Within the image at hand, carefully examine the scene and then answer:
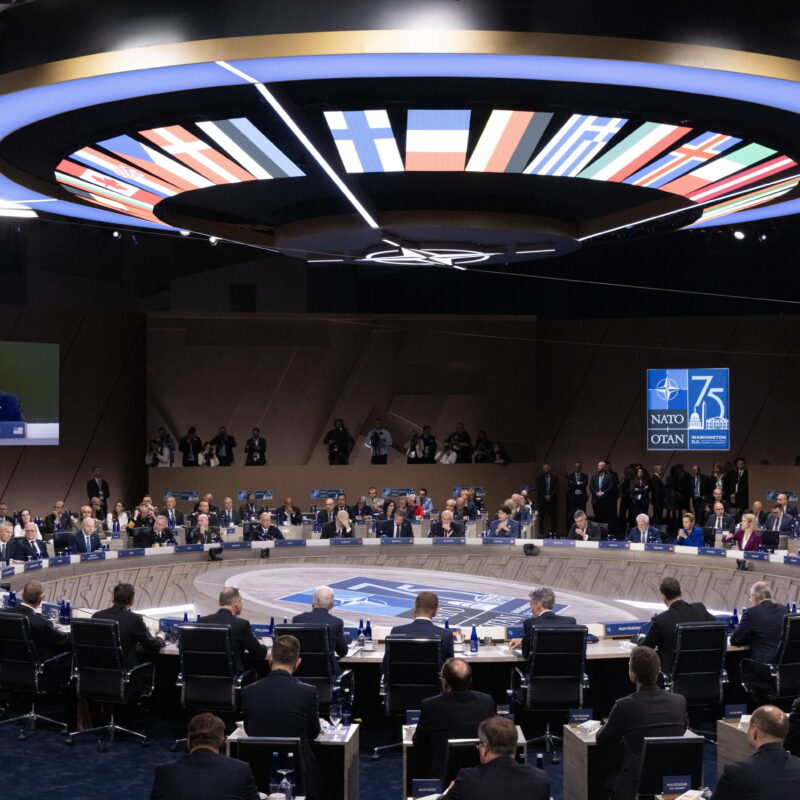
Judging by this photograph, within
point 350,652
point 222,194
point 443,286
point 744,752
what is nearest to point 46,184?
point 222,194

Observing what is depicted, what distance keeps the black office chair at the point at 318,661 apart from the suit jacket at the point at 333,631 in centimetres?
3

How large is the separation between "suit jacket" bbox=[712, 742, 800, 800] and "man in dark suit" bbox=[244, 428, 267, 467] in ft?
55.5

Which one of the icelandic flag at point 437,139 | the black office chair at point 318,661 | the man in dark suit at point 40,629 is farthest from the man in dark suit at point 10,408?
the black office chair at point 318,661

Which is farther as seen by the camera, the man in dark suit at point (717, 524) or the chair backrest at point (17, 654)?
the man in dark suit at point (717, 524)

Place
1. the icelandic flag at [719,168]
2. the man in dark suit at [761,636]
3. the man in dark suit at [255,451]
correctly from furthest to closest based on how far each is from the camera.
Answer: the man in dark suit at [255,451] < the icelandic flag at [719,168] < the man in dark suit at [761,636]

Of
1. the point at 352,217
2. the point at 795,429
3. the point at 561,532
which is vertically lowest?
the point at 561,532

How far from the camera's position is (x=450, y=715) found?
5297 millimetres

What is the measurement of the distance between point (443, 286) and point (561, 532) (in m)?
6.29

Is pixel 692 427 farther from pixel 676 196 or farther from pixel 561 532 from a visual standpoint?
pixel 676 196

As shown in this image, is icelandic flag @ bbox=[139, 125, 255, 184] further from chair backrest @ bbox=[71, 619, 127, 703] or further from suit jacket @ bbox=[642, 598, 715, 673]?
suit jacket @ bbox=[642, 598, 715, 673]

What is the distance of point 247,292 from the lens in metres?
22.5

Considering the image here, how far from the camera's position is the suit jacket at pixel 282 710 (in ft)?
17.7

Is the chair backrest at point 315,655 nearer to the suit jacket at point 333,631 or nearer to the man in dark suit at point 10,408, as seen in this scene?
the suit jacket at point 333,631

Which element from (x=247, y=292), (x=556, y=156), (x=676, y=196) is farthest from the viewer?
(x=247, y=292)
